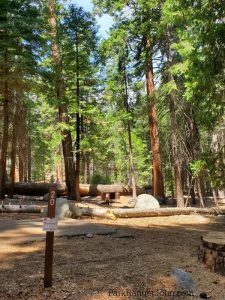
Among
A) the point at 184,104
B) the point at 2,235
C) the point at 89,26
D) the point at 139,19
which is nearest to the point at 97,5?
the point at 89,26

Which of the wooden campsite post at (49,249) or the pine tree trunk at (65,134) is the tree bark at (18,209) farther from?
the wooden campsite post at (49,249)

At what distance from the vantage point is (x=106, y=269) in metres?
6.56

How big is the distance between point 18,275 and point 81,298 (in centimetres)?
135

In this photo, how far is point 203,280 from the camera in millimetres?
6375

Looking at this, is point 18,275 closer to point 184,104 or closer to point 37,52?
point 184,104

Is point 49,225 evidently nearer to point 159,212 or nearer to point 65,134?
point 159,212

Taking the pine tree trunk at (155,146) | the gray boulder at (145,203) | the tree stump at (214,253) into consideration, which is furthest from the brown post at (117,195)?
the tree stump at (214,253)

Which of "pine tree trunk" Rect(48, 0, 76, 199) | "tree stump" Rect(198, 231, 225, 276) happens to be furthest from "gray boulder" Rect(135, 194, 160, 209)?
"tree stump" Rect(198, 231, 225, 276)

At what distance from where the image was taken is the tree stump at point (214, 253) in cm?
685

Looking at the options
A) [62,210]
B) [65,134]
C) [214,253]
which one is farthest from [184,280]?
[65,134]

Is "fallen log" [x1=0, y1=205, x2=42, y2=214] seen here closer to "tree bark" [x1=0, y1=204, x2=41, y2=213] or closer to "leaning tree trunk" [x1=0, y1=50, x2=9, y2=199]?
"tree bark" [x1=0, y1=204, x2=41, y2=213]

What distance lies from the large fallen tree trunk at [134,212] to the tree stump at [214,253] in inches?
279

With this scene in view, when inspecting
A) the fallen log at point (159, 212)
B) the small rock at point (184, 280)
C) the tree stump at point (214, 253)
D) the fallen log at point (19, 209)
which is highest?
the fallen log at point (19, 209)

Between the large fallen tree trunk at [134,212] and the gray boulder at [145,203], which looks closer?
the large fallen tree trunk at [134,212]
